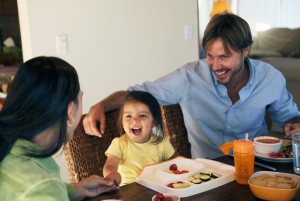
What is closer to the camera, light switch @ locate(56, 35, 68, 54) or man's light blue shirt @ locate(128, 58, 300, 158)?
man's light blue shirt @ locate(128, 58, 300, 158)

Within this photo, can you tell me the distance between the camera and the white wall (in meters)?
2.36

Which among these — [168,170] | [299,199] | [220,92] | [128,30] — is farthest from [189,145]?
[128,30]

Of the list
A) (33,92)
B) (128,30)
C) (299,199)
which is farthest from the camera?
(128,30)

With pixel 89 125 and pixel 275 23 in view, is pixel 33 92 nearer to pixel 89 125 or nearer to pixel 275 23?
pixel 89 125

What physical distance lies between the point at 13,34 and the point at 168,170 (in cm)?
286

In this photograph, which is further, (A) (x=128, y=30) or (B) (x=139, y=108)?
(A) (x=128, y=30)

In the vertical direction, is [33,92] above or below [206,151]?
above

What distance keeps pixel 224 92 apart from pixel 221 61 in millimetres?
145

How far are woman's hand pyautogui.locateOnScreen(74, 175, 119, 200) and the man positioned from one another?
0.62 meters

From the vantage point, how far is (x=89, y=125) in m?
1.48

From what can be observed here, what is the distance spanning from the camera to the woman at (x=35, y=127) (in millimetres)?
846

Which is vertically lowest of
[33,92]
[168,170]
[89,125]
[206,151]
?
[206,151]

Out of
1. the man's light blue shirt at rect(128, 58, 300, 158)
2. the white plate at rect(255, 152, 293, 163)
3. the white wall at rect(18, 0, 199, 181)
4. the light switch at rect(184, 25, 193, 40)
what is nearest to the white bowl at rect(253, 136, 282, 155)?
the white plate at rect(255, 152, 293, 163)

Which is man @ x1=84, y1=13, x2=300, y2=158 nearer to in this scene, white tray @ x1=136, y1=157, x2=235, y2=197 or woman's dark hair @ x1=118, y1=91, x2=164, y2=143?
woman's dark hair @ x1=118, y1=91, x2=164, y2=143
